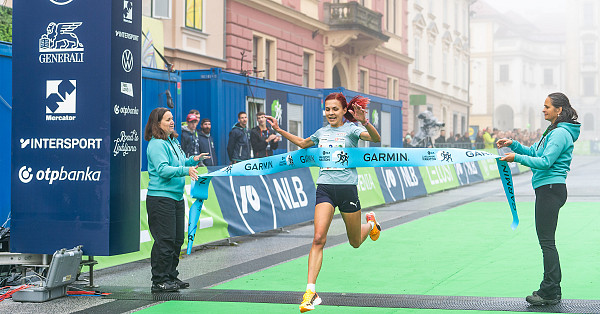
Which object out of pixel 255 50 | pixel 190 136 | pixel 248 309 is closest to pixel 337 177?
pixel 248 309

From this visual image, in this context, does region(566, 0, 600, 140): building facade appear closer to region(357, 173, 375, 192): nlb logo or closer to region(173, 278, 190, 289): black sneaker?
region(357, 173, 375, 192): nlb logo

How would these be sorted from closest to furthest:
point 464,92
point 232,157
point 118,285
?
point 118,285 → point 232,157 → point 464,92

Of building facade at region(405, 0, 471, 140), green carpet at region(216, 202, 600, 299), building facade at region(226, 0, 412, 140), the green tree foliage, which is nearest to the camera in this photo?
green carpet at region(216, 202, 600, 299)

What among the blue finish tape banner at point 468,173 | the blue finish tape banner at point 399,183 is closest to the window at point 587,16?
the blue finish tape banner at point 468,173

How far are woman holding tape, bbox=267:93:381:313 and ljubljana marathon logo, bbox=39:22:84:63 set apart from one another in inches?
83.5

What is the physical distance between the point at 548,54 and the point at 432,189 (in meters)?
94.8

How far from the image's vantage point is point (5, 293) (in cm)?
800

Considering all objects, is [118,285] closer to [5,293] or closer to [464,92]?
[5,293]

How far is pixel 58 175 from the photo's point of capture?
25.9 feet

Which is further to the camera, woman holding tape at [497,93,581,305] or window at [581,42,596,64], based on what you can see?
window at [581,42,596,64]

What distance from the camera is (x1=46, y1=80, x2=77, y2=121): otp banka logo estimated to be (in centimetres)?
784

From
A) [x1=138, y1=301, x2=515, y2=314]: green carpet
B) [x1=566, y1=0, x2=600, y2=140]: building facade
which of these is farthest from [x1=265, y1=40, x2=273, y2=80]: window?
[x1=566, y1=0, x2=600, y2=140]: building facade

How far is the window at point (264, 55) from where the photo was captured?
27.5 meters

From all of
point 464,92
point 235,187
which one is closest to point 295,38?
point 235,187
